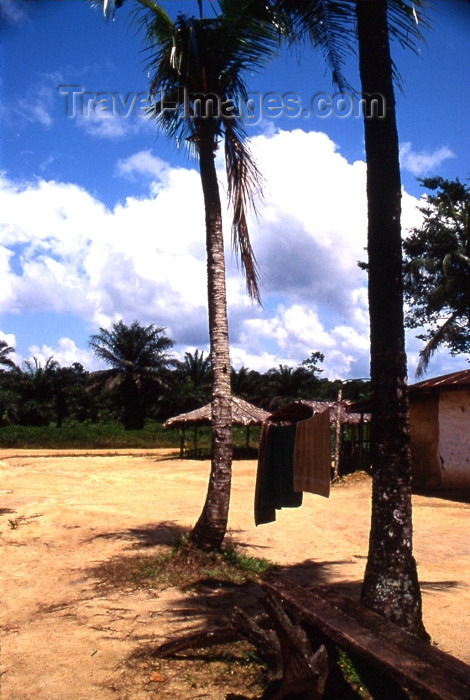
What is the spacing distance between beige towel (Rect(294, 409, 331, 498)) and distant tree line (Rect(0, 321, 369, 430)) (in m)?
31.4

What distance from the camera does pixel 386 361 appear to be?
500 cm

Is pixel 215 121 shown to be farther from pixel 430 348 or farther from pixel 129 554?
pixel 430 348

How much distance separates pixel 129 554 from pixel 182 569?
1461 millimetres

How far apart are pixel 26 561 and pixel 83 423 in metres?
35.6

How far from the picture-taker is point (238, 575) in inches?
304

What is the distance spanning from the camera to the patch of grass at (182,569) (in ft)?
24.3

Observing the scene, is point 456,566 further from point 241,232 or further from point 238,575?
point 241,232

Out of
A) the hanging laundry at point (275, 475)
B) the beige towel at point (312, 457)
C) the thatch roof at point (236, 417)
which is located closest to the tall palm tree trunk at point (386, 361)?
the beige towel at point (312, 457)

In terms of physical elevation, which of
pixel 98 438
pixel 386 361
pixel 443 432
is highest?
pixel 386 361

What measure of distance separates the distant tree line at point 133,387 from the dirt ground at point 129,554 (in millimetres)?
22078

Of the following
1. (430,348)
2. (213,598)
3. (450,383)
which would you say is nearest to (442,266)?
(430,348)

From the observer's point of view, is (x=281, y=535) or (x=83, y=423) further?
(x=83, y=423)

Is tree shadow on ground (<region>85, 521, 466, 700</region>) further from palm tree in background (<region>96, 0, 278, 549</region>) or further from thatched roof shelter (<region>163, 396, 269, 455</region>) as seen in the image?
thatched roof shelter (<region>163, 396, 269, 455</region>)

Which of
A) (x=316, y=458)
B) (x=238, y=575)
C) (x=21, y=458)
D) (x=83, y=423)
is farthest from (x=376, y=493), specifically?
(x=83, y=423)
